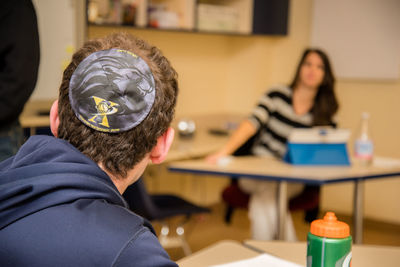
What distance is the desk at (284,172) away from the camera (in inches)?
104

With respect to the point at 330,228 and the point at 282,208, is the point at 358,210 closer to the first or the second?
the point at 282,208

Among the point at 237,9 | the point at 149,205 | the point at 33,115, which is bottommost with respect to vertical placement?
the point at 149,205

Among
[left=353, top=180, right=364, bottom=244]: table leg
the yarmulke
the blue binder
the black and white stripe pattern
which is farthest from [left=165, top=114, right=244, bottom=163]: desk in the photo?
the yarmulke

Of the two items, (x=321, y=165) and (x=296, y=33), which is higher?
(x=296, y=33)

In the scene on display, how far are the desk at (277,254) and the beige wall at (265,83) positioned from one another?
9.63 feet

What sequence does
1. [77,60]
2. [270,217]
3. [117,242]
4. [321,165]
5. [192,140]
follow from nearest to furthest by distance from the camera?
[117,242] < [77,60] < [321,165] < [270,217] < [192,140]

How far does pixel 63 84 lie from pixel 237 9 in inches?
156

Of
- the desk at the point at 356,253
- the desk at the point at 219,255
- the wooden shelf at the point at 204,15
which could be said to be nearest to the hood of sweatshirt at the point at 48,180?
the desk at the point at 219,255

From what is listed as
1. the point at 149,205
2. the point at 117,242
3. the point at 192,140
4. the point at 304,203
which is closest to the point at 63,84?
the point at 117,242

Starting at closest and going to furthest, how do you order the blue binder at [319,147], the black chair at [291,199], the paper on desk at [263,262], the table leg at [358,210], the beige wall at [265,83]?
the paper on desk at [263,262] < the blue binder at [319,147] < the table leg at [358,210] < the black chair at [291,199] < the beige wall at [265,83]

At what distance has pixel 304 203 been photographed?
3.21 meters

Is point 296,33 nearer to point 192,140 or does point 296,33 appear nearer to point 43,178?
point 192,140

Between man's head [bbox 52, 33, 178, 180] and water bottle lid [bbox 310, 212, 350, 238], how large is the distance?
0.40m

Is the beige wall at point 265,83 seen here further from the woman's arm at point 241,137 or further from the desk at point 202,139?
the woman's arm at point 241,137
